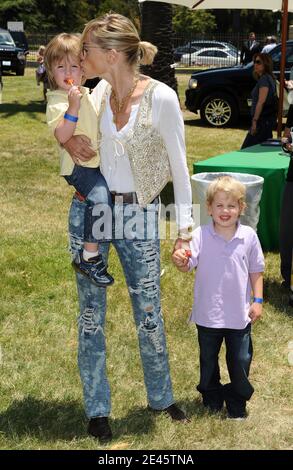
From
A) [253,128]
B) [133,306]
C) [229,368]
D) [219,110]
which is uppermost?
[133,306]

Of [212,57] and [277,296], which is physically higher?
[277,296]

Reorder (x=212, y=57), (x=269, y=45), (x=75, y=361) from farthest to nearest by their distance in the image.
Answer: (x=212, y=57) < (x=269, y=45) < (x=75, y=361)

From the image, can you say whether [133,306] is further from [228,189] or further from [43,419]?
[43,419]

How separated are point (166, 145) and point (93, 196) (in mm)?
438

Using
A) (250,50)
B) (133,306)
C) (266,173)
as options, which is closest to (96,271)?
(133,306)

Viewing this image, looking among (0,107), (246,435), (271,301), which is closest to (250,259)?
(246,435)

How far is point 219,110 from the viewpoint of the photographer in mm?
17391

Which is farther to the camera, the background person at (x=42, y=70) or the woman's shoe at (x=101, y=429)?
the background person at (x=42, y=70)

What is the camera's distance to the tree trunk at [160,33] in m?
15.9

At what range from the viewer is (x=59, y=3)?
63.2 m

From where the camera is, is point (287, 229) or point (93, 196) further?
point (287, 229)

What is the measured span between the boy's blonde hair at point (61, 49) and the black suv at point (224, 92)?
1371 cm

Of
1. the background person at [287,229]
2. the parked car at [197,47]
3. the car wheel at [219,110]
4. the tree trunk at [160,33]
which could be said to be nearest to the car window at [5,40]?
the parked car at [197,47]

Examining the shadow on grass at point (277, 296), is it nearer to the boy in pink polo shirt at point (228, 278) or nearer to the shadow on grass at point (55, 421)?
the boy in pink polo shirt at point (228, 278)
